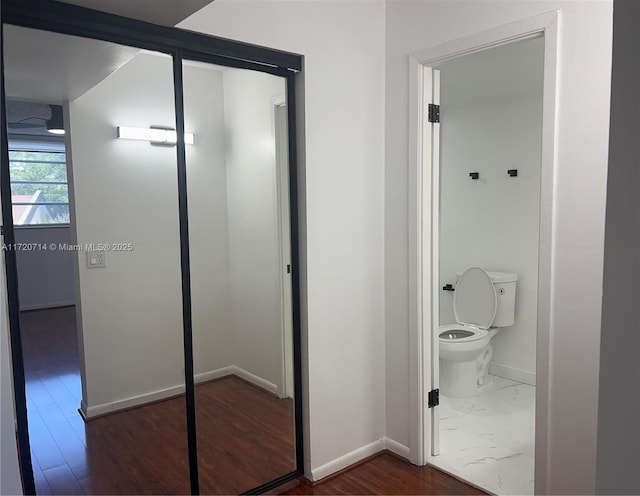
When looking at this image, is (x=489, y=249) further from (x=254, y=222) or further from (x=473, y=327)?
(x=254, y=222)

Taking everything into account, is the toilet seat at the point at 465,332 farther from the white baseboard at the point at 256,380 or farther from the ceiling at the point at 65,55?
the ceiling at the point at 65,55

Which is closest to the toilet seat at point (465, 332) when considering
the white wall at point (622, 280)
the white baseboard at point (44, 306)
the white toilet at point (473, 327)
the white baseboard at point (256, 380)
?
the white toilet at point (473, 327)

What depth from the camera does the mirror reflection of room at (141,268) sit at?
1739mm

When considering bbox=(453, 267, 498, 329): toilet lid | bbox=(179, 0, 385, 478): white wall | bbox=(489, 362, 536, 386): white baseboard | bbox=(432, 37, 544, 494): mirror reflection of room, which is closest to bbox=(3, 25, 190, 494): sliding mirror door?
bbox=(179, 0, 385, 478): white wall

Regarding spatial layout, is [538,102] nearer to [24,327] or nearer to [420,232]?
[420,232]

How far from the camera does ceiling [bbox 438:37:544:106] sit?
269 cm

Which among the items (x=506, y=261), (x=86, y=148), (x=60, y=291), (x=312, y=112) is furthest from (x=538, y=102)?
(x=60, y=291)

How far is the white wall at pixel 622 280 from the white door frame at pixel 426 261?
1.93 meters

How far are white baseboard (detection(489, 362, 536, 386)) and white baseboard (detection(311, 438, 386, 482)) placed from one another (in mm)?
1683

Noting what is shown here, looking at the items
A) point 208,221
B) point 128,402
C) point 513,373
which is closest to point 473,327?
point 513,373

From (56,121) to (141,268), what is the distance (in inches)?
25.6

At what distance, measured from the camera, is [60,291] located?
69.4 inches

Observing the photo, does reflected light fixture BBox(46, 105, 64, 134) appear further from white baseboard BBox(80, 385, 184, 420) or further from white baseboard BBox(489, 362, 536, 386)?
white baseboard BBox(489, 362, 536, 386)

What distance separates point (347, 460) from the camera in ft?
8.77
